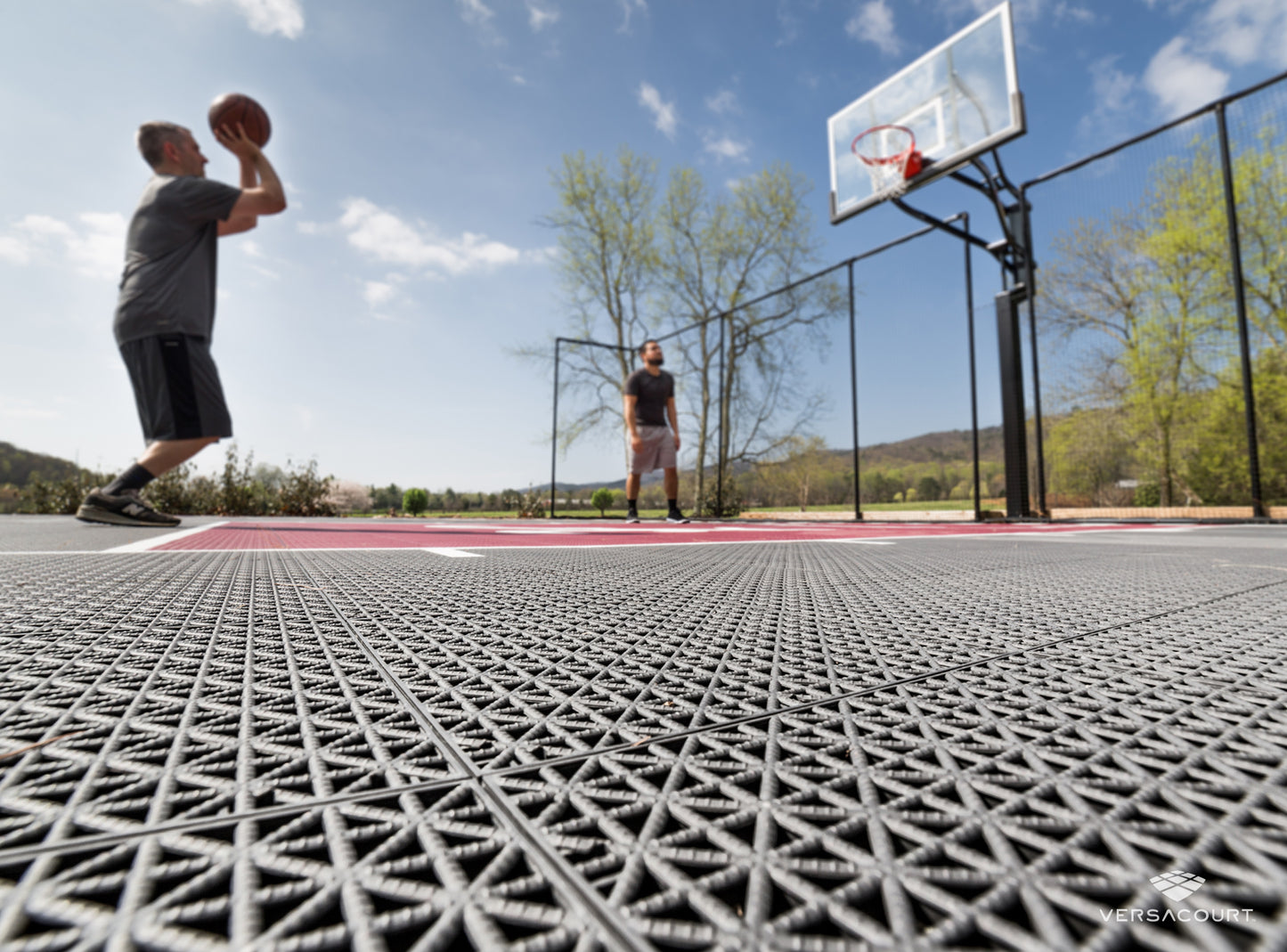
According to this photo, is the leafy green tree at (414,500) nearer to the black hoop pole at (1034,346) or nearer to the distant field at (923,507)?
the distant field at (923,507)

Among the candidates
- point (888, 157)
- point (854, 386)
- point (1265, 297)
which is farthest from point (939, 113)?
point (1265, 297)

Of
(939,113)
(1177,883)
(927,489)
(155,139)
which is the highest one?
(939,113)

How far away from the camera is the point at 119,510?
320 cm

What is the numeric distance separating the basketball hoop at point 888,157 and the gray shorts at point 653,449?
400 cm

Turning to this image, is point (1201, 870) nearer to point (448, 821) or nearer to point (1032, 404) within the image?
point (448, 821)

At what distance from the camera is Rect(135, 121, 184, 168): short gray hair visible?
11.1ft

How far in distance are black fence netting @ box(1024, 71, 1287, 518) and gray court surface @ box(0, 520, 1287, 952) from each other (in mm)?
7486

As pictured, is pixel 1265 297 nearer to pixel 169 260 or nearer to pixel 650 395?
pixel 650 395

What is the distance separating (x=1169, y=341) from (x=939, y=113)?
5.11m

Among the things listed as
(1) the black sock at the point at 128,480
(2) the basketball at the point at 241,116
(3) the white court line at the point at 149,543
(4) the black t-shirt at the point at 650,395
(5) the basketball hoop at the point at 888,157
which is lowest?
(3) the white court line at the point at 149,543

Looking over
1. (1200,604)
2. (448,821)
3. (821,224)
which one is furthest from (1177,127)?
(821,224)

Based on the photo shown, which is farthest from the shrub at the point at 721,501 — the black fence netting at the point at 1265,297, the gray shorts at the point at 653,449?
the black fence netting at the point at 1265,297

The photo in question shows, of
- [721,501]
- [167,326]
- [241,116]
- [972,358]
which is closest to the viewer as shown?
[167,326]

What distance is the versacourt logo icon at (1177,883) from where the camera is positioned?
27cm
